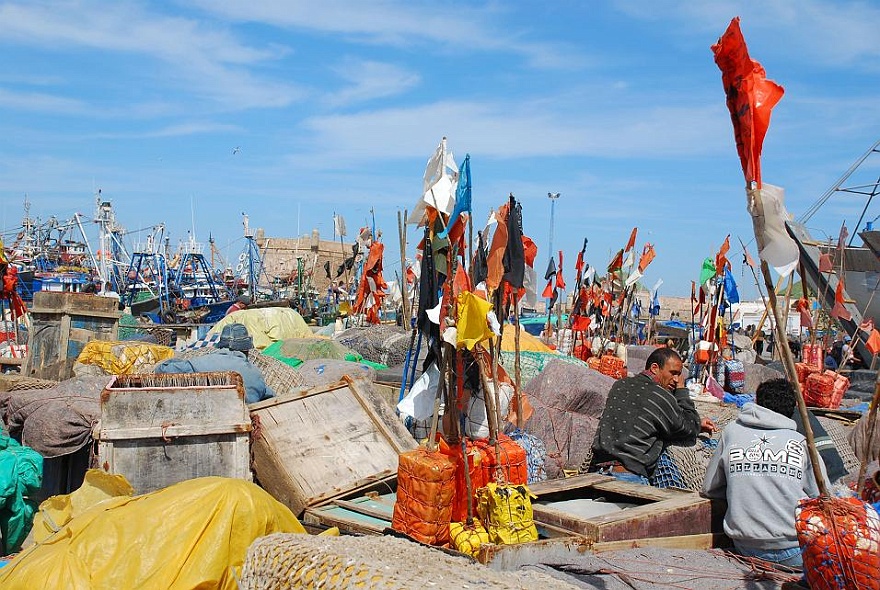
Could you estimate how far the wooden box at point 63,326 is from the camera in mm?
10172

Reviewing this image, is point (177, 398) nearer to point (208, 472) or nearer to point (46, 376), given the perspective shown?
point (208, 472)

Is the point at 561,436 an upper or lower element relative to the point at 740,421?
lower

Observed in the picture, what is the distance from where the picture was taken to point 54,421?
6070mm

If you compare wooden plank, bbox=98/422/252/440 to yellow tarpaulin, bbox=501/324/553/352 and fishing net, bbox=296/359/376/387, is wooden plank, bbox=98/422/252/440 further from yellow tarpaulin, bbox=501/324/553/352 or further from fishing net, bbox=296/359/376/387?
yellow tarpaulin, bbox=501/324/553/352

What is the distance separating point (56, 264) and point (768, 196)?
47287 millimetres

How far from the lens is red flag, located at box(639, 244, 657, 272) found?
1417 centimetres

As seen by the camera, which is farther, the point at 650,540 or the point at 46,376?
the point at 46,376

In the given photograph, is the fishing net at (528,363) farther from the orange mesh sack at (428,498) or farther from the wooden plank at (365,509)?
the orange mesh sack at (428,498)

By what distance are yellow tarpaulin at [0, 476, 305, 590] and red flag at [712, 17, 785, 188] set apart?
2725 mm

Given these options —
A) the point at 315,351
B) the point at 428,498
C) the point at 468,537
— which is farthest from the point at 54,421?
the point at 315,351

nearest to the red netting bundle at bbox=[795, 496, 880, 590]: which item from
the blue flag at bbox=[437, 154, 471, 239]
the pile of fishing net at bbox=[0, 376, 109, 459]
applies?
the blue flag at bbox=[437, 154, 471, 239]

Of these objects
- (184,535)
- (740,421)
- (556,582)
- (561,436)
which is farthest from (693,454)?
(184,535)

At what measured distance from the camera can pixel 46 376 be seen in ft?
31.5

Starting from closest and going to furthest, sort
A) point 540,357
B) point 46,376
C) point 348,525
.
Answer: point 348,525
point 46,376
point 540,357
